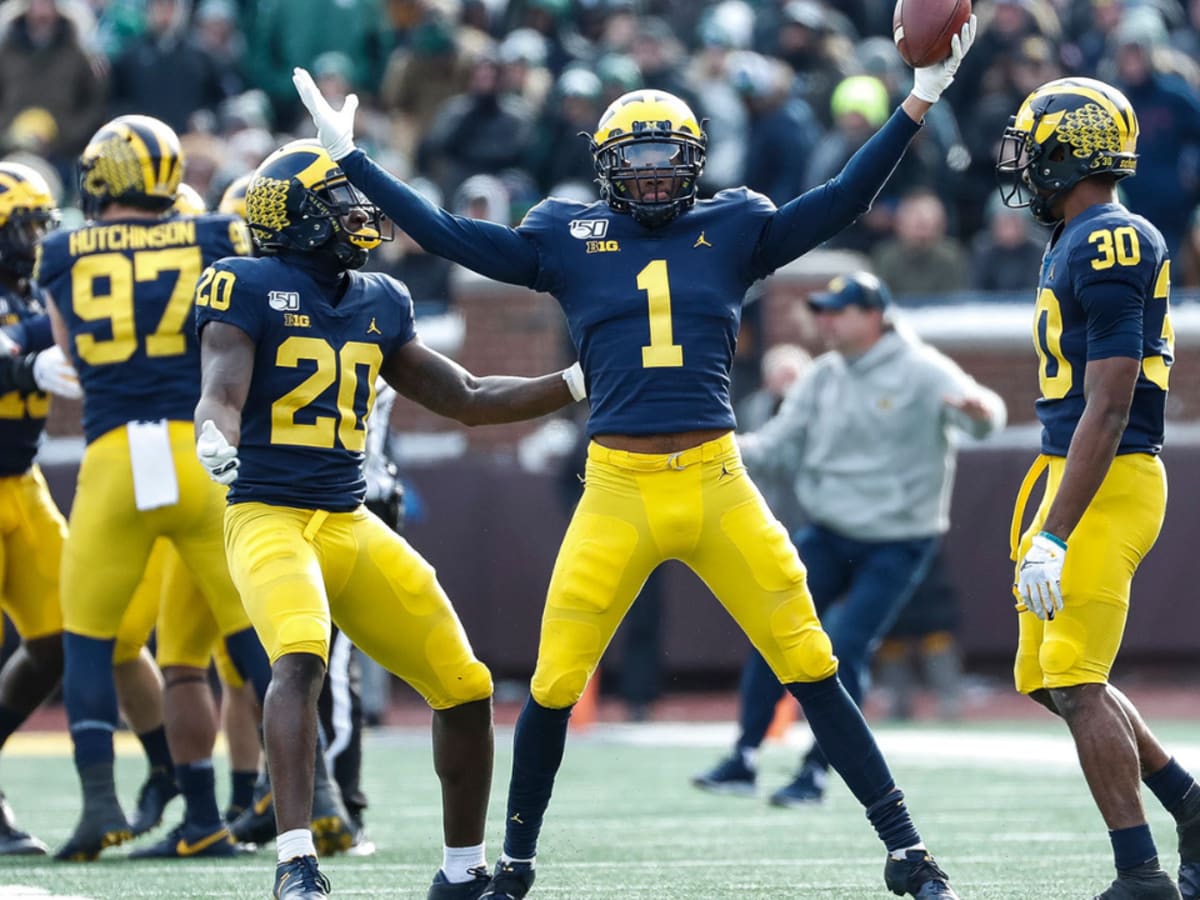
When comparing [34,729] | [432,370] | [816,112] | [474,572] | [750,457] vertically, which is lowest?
[34,729]

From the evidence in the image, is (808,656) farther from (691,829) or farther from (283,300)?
(691,829)

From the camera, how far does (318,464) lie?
5.34 metres

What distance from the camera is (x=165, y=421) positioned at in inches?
251

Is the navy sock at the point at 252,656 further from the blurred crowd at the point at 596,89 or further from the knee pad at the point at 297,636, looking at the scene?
the blurred crowd at the point at 596,89

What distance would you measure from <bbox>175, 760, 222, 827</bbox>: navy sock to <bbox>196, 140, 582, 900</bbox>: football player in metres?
1.37

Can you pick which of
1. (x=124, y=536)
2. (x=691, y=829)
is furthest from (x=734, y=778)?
(x=124, y=536)

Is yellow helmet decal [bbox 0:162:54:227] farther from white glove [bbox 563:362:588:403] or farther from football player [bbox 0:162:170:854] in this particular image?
white glove [bbox 563:362:588:403]

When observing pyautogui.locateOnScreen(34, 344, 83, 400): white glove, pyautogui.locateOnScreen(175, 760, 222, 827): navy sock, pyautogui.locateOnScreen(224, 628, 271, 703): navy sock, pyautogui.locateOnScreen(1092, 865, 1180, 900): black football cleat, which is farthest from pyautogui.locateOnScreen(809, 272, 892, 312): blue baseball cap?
pyautogui.locateOnScreen(1092, 865, 1180, 900): black football cleat

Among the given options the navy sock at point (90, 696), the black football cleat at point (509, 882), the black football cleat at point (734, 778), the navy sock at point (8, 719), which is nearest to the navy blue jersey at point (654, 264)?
the black football cleat at point (509, 882)

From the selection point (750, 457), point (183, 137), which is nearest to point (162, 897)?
point (750, 457)

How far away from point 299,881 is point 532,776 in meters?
0.67

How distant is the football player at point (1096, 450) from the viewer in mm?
4949

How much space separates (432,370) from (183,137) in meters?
7.99

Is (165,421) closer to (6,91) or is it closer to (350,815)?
(350,815)
